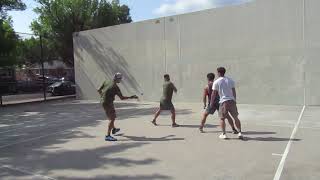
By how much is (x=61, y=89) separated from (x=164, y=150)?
23.6 meters

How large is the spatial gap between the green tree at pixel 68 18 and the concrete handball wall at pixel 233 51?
10727 millimetres

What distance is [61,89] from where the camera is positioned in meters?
32.1

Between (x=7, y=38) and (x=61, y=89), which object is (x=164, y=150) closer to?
(x=7, y=38)

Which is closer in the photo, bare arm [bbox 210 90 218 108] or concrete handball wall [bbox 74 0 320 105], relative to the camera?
bare arm [bbox 210 90 218 108]

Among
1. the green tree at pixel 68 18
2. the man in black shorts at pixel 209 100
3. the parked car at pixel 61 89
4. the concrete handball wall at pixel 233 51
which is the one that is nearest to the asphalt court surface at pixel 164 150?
the man in black shorts at pixel 209 100

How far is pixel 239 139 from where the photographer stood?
34.1 feet

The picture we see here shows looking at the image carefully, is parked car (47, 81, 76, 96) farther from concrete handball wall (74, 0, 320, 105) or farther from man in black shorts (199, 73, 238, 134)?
man in black shorts (199, 73, 238, 134)

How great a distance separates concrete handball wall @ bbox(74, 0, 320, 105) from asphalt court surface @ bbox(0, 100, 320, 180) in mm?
2546

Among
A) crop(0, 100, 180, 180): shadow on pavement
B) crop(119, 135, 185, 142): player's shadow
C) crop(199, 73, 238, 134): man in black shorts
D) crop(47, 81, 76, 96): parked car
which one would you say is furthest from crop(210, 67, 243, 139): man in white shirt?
crop(47, 81, 76, 96): parked car

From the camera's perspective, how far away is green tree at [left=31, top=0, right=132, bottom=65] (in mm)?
34781

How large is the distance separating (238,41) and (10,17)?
15.1 metres

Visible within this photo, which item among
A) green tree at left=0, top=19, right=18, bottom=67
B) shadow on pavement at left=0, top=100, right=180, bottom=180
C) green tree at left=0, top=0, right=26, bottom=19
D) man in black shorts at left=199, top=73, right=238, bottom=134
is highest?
green tree at left=0, top=0, right=26, bottom=19

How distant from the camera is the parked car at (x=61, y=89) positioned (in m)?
32.0

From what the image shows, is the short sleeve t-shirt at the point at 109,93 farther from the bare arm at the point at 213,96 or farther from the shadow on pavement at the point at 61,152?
the bare arm at the point at 213,96
